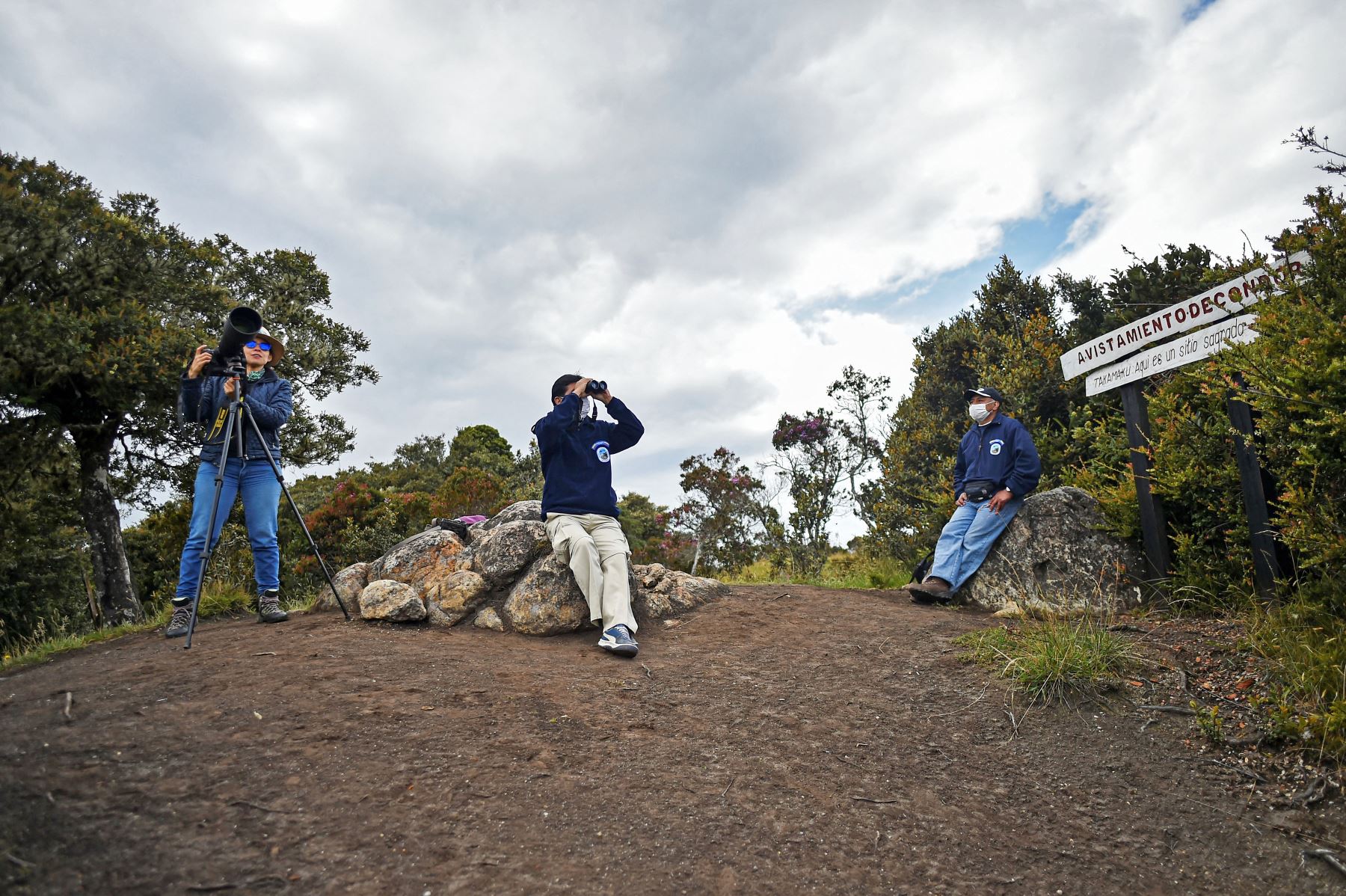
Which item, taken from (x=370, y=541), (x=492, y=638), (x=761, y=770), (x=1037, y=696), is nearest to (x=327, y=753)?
(x=761, y=770)

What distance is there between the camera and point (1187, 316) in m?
5.35

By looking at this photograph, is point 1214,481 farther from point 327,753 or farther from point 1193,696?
point 327,753

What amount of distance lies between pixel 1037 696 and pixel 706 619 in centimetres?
255

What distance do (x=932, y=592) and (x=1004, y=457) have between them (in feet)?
4.75

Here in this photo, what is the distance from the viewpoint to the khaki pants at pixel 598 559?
5074 millimetres

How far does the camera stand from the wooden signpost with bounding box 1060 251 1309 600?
4.67 meters

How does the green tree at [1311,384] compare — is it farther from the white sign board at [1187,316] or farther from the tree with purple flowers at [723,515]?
the tree with purple flowers at [723,515]

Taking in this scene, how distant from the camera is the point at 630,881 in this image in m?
2.36

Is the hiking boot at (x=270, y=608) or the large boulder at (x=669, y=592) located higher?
the hiking boot at (x=270, y=608)

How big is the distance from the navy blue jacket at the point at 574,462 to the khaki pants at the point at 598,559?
0.37ft

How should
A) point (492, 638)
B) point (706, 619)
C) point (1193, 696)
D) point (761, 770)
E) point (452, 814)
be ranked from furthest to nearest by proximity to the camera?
point (706, 619), point (492, 638), point (1193, 696), point (761, 770), point (452, 814)

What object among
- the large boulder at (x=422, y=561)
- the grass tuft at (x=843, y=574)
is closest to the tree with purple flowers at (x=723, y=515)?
the grass tuft at (x=843, y=574)

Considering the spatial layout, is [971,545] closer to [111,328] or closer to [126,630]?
[126,630]

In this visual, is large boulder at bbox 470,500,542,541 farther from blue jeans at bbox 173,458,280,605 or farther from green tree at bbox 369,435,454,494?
green tree at bbox 369,435,454,494
